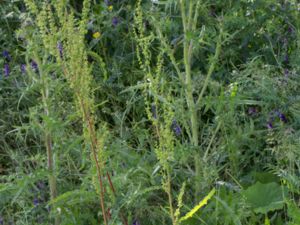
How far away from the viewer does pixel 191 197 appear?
9.76 ft

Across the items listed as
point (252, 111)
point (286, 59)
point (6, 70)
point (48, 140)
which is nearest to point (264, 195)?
point (252, 111)

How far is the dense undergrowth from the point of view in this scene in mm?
2555

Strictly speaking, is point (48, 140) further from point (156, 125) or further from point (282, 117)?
point (282, 117)

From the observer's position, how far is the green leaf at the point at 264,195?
2777 mm

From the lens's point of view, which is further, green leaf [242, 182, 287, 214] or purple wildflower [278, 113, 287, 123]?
purple wildflower [278, 113, 287, 123]

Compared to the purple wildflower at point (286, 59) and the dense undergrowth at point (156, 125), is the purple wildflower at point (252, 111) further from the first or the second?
the purple wildflower at point (286, 59)

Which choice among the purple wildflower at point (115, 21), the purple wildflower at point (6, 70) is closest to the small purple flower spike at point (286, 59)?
the purple wildflower at point (115, 21)

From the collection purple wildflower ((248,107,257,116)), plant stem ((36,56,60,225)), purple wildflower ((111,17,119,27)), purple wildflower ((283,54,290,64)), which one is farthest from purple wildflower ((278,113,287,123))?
purple wildflower ((111,17,119,27))

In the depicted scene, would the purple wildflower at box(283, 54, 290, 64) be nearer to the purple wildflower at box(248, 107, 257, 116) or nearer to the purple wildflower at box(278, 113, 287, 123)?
the purple wildflower at box(248, 107, 257, 116)

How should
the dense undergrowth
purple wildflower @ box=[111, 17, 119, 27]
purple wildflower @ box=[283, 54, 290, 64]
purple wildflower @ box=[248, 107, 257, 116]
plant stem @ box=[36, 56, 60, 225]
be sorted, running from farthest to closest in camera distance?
1. purple wildflower @ box=[111, 17, 119, 27]
2. purple wildflower @ box=[283, 54, 290, 64]
3. purple wildflower @ box=[248, 107, 257, 116]
4. plant stem @ box=[36, 56, 60, 225]
5. the dense undergrowth

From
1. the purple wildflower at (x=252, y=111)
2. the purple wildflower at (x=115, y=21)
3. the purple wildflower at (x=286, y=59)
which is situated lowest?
the purple wildflower at (x=252, y=111)

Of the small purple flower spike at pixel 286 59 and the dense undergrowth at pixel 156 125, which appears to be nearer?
the dense undergrowth at pixel 156 125

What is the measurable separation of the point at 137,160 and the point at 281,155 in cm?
63

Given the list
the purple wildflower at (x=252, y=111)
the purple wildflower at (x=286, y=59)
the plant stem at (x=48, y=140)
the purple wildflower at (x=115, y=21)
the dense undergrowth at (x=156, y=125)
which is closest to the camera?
the dense undergrowth at (x=156, y=125)
